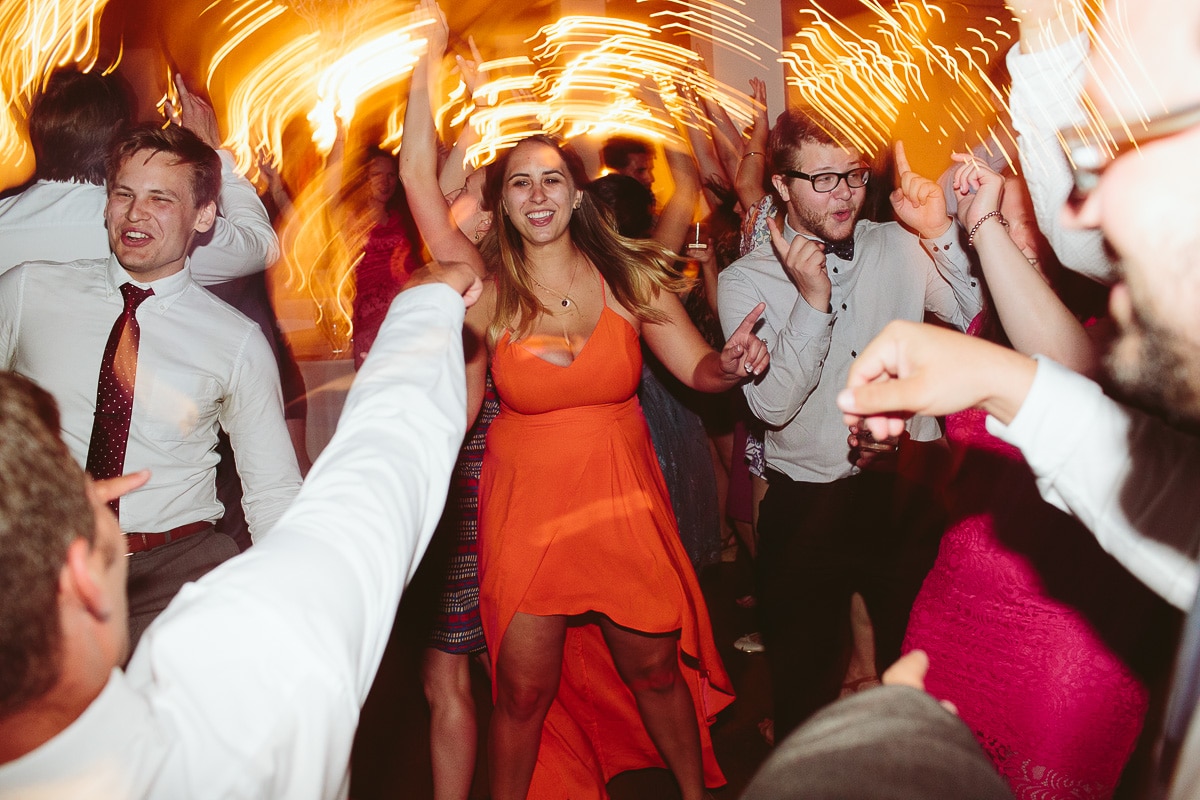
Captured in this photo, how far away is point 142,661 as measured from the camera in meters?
1.00

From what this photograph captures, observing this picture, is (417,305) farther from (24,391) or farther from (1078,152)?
(1078,152)

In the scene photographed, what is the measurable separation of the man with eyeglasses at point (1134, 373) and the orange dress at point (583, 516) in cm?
140

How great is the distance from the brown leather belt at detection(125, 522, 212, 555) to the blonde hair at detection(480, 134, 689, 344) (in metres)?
1.06

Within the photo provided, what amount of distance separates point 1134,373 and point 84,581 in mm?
1178

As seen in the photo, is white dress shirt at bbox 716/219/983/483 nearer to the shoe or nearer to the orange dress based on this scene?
the orange dress

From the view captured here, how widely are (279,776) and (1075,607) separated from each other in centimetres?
150

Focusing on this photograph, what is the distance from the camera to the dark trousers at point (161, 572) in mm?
2133

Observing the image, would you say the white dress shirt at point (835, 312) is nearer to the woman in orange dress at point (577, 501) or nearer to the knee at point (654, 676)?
the woman in orange dress at point (577, 501)

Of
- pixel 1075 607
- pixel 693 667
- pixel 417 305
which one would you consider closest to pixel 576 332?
pixel 693 667

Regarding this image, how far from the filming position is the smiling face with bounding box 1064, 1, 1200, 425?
2.79 feet

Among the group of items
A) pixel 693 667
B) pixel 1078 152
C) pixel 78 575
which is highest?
pixel 1078 152

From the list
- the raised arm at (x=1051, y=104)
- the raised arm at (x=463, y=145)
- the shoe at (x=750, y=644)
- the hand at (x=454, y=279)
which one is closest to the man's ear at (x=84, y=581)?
the hand at (x=454, y=279)

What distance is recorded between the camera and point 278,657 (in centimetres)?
97

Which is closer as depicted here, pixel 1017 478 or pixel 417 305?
pixel 417 305
